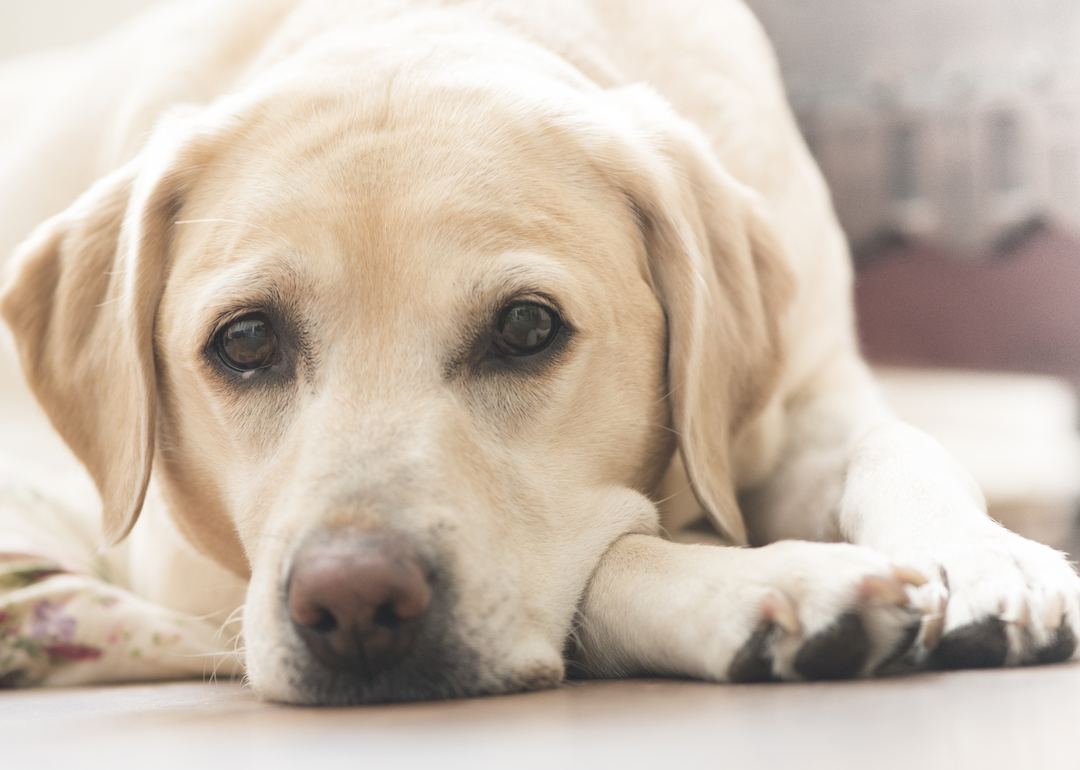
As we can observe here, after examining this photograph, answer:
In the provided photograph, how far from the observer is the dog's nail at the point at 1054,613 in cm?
158

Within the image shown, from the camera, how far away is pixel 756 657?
1518 mm

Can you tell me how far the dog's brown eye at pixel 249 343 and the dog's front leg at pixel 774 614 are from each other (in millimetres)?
836

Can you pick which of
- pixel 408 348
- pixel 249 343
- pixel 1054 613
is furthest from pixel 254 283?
pixel 1054 613

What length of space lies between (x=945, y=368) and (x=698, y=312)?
11.7 feet

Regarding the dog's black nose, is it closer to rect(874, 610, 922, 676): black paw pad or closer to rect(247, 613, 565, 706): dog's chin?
rect(247, 613, 565, 706): dog's chin

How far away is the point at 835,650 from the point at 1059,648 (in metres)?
0.38

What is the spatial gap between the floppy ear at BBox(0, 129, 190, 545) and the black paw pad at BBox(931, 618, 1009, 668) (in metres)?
1.59

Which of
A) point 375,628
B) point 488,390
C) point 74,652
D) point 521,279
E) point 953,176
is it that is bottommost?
point 74,652

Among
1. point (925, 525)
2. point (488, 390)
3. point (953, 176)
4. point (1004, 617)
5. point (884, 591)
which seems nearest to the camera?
point (884, 591)

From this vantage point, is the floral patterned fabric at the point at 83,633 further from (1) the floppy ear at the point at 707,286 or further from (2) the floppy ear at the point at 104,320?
(1) the floppy ear at the point at 707,286

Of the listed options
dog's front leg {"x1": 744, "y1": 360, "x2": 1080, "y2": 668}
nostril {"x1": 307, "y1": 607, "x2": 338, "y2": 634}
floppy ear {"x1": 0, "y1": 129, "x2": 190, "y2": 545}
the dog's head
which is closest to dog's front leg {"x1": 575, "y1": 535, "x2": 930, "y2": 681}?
dog's front leg {"x1": 744, "y1": 360, "x2": 1080, "y2": 668}

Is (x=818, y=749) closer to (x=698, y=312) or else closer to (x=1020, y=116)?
(x=698, y=312)

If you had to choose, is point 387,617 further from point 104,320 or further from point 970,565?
point 104,320

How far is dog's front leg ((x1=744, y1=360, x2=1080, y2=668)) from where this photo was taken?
1.58 m
